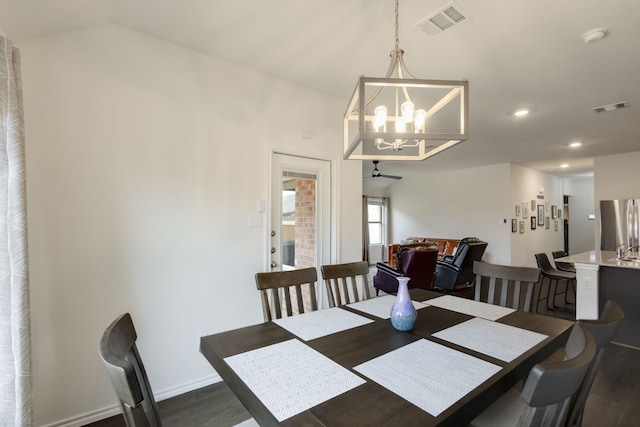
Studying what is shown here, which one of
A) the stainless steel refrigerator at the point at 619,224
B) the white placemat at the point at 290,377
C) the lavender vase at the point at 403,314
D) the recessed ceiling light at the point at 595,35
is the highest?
the recessed ceiling light at the point at 595,35

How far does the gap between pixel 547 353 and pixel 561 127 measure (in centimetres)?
409

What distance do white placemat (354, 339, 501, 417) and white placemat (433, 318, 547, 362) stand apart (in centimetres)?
11

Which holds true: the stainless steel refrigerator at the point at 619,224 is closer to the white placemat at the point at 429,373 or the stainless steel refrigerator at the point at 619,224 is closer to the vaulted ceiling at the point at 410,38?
the vaulted ceiling at the point at 410,38

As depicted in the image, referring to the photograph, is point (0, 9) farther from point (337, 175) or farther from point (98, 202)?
point (337, 175)

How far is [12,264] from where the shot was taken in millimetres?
1382

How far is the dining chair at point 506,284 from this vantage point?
1971 mm

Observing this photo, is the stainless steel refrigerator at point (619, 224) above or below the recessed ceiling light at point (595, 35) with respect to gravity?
below

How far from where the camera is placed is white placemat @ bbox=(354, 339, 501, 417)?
929mm

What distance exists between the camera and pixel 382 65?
2.53m

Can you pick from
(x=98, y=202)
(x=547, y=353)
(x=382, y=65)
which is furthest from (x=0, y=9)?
(x=547, y=353)

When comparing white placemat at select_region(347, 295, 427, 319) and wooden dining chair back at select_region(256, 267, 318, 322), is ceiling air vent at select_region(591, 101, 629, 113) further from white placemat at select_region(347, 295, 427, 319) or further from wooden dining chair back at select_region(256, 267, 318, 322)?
wooden dining chair back at select_region(256, 267, 318, 322)

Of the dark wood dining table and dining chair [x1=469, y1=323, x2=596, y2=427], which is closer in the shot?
dining chair [x1=469, y1=323, x2=596, y2=427]

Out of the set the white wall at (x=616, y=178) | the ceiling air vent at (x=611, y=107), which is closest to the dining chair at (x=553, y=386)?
the ceiling air vent at (x=611, y=107)

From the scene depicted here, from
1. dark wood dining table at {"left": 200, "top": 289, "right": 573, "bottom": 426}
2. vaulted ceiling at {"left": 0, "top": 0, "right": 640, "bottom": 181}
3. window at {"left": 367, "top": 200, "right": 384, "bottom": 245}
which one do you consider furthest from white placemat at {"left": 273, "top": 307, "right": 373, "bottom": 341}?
window at {"left": 367, "top": 200, "right": 384, "bottom": 245}
